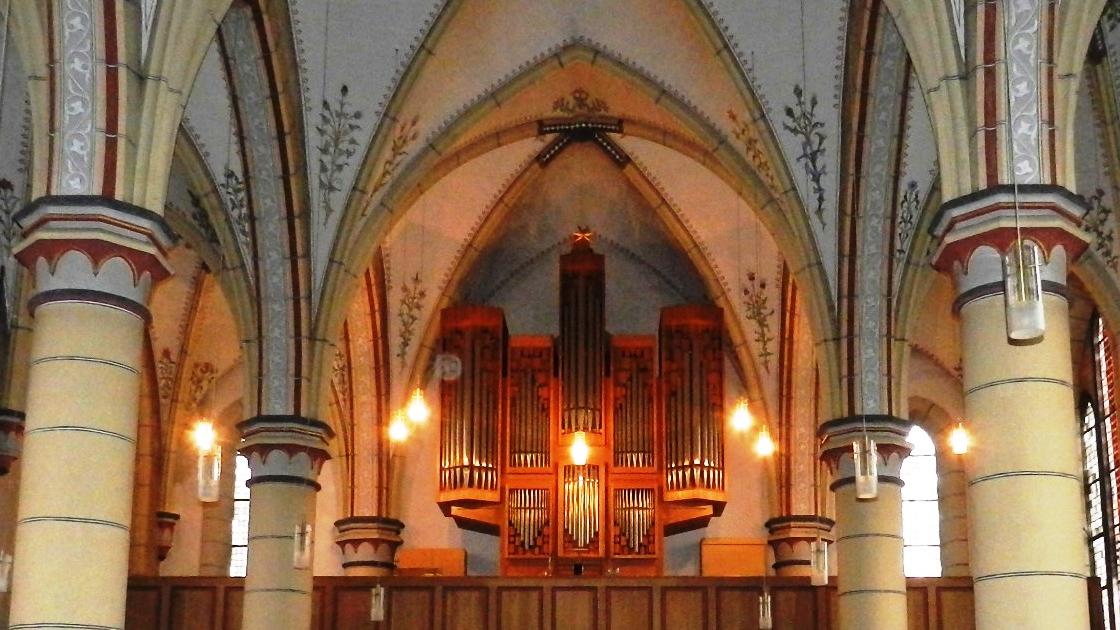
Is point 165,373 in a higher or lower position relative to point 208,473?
higher

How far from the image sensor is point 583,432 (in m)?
20.9

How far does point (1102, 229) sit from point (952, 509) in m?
7.54

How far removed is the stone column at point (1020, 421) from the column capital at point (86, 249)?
5243 mm

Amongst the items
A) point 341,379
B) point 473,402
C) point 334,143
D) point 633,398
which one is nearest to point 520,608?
point 473,402

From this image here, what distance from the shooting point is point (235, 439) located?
23.3 meters

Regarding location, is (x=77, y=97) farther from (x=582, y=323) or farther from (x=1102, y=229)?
(x=582, y=323)

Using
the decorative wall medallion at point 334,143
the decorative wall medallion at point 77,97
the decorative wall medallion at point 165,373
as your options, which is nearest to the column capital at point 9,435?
the decorative wall medallion at point 334,143

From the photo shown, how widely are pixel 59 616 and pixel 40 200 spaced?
2673 millimetres

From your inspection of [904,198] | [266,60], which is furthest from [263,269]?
[904,198]

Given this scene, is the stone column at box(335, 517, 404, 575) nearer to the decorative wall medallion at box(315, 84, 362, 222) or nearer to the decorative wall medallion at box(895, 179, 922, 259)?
the decorative wall medallion at box(315, 84, 362, 222)

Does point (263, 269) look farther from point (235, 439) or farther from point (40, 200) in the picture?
point (235, 439)

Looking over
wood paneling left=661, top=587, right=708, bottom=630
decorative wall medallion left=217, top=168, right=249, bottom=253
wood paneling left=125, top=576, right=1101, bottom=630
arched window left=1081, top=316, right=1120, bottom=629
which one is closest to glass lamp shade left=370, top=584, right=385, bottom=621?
wood paneling left=125, top=576, right=1101, bottom=630

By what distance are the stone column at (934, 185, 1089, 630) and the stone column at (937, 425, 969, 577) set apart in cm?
1188

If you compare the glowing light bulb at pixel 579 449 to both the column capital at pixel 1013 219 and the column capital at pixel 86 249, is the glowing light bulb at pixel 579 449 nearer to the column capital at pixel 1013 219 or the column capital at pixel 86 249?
the column capital at pixel 86 249
